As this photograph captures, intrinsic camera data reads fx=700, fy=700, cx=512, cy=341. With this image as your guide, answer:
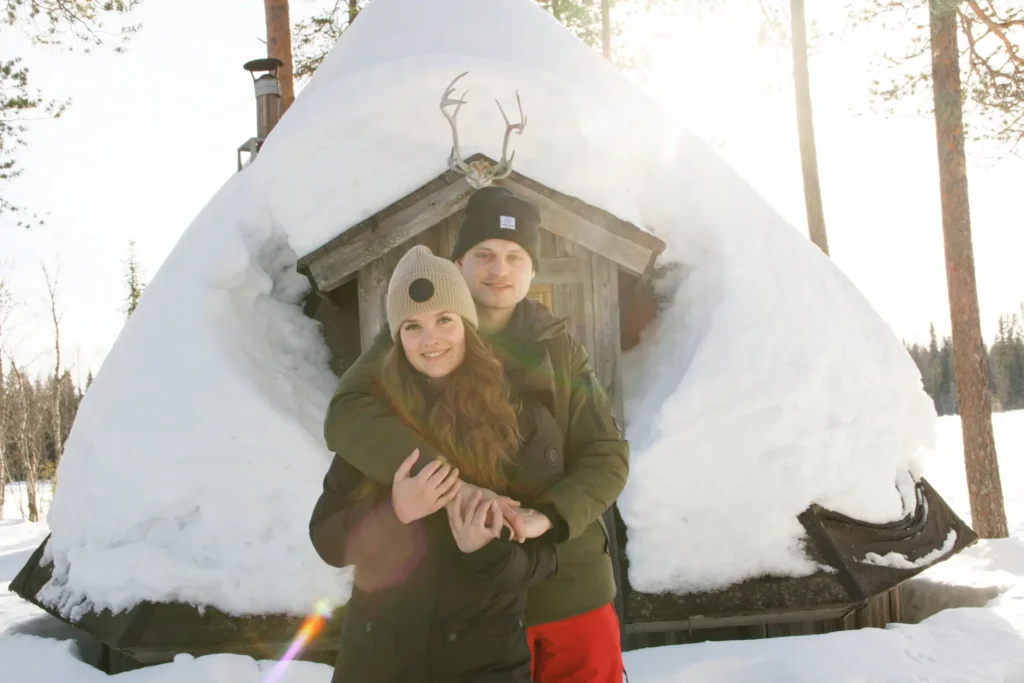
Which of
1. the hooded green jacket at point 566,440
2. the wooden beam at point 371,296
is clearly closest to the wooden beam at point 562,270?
the wooden beam at point 371,296

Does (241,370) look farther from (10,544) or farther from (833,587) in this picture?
(10,544)

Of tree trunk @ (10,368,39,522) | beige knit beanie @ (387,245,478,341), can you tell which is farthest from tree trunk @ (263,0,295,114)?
tree trunk @ (10,368,39,522)

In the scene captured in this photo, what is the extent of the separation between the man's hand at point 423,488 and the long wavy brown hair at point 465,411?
116 mm

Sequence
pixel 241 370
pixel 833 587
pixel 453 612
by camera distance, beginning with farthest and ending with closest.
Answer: pixel 241 370 < pixel 833 587 < pixel 453 612

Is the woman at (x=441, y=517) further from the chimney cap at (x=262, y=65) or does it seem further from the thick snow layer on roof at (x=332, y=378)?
the chimney cap at (x=262, y=65)

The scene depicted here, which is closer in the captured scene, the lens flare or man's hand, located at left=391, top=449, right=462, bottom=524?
man's hand, located at left=391, top=449, right=462, bottom=524

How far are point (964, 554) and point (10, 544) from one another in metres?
10.9

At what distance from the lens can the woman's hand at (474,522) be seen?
156 cm

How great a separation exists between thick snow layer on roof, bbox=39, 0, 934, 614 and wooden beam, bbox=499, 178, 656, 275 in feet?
2.34

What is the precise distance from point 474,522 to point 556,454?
370 mm

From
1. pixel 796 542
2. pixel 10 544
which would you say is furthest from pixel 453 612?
pixel 10 544

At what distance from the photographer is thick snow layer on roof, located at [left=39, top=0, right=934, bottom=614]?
13.2ft

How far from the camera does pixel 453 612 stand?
1.63 meters

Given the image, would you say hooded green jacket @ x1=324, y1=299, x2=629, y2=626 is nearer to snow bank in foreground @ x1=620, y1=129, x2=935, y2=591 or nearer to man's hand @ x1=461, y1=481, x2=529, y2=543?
man's hand @ x1=461, y1=481, x2=529, y2=543
